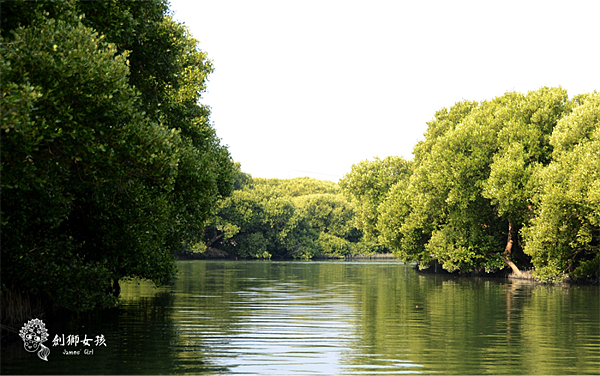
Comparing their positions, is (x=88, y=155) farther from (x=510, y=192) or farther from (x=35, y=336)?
(x=510, y=192)

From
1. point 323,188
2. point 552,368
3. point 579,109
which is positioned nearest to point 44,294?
point 552,368

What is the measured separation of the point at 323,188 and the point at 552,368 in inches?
6716

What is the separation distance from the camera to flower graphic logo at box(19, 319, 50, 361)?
17.2m

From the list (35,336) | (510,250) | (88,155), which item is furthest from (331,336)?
(510,250)

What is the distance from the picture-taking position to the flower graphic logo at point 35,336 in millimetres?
17203

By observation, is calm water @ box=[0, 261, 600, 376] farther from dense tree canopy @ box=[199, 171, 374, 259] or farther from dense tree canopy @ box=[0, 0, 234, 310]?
dense tree canopy @ box=[199, 171, 374, 259]

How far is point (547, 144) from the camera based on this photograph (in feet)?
171

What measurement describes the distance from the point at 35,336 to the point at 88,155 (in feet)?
25.5

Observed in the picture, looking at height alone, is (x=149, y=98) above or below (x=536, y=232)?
above

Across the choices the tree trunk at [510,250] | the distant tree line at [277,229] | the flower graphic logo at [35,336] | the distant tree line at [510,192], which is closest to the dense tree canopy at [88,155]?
the flower graphic logo at [35,336]

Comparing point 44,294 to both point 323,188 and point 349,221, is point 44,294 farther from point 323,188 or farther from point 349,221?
point 323,188

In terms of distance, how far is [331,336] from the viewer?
66.7 feet

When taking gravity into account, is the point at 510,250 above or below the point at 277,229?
below

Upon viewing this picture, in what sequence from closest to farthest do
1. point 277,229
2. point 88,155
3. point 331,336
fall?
point 88,155, point 331,336, point 277,229
